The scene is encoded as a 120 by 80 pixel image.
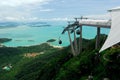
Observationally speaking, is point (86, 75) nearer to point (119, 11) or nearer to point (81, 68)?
point (81, 68)

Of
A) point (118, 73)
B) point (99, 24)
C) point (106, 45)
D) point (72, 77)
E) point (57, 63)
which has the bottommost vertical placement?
point (57, 63)

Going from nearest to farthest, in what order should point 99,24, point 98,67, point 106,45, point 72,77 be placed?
point 106,45
point 98,67
point 72,77
point 99,24

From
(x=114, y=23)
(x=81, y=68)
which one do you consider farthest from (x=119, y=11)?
(x=81, y=68)

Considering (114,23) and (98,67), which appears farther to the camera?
(98,67)

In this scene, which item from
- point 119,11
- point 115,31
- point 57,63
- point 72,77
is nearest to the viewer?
point 115,31

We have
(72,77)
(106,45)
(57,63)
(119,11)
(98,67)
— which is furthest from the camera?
(57,63)

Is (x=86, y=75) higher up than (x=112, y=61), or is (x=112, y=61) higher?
(x=112, y=61)

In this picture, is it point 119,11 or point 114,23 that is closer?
point 114,23

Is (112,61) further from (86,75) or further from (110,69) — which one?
(86,75)

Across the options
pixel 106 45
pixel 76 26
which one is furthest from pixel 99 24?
pixel 106 45
